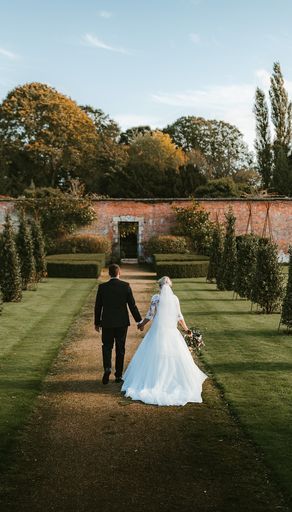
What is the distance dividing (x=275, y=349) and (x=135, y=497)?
6.02 meters

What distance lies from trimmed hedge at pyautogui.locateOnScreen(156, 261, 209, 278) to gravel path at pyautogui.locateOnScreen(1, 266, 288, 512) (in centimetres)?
1512

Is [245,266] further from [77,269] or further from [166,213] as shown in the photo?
[166,213]

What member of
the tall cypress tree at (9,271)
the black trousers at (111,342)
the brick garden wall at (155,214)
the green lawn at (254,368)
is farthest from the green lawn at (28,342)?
the brick garden wall at (155,214)

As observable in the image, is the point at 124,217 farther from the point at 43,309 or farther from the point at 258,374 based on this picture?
the point at 258,374

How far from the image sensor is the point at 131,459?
5.18 meters

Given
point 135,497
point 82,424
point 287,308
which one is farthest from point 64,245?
point 135,497

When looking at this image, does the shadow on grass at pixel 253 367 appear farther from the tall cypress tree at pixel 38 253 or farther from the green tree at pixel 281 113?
the green tree at pixel 281 113

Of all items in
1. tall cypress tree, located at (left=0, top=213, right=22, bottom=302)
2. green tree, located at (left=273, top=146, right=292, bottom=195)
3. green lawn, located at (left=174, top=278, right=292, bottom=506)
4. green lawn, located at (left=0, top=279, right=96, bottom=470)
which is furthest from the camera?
green tree, located at (left=273, top=146, right=292, bottom=195)

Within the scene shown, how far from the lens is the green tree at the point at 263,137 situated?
4416 centimetres

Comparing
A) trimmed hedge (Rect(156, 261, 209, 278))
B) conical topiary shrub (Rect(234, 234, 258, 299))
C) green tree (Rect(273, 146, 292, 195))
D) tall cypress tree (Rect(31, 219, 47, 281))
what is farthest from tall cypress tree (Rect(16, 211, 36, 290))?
green tree (Rect(273, 146, 292, 195))

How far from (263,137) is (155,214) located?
1755cm

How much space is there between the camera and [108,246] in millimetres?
28688

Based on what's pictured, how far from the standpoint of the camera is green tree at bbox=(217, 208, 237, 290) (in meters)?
19.2

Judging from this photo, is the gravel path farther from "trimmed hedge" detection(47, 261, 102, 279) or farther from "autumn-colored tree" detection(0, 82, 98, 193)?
"autumn-colored tree" detection(0, 82, 98, 193)
